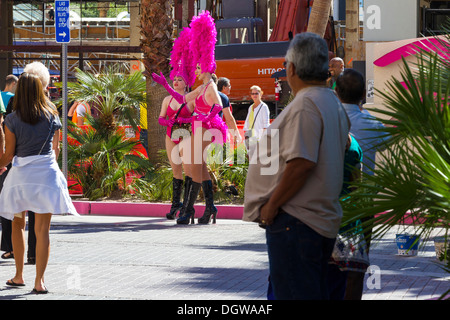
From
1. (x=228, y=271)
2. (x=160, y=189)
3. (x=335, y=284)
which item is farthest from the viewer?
(x=160, y=189)

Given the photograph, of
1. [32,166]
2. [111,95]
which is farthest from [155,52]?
[32,166]

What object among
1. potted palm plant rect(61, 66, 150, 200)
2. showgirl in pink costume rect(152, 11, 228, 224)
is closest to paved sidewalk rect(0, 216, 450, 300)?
showgirl in pink costume rect(152, 11, 228, 224)

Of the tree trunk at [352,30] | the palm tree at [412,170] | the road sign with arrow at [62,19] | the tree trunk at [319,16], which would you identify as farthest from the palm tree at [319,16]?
the palm tree at [412,170]

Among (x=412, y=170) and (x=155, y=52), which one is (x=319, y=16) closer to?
(x=155, y=52)

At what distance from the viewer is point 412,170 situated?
180 inches

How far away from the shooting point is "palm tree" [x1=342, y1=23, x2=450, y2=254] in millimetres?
4465

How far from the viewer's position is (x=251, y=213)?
4.49 metres

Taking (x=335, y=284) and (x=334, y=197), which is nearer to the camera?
(x=334, y=197)

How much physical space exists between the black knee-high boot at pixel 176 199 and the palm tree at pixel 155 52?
3.30 metres

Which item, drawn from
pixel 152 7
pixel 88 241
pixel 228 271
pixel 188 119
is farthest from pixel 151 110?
pixel 228 271

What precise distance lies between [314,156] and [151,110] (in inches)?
486

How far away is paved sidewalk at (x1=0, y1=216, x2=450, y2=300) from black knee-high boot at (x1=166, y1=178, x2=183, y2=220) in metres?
0.59

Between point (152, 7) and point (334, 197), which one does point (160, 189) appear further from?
point (334, 197)

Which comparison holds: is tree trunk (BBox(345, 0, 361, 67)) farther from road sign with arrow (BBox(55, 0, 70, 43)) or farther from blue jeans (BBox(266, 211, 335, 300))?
blue jeans (BBox(266, 211, 335, 300))
